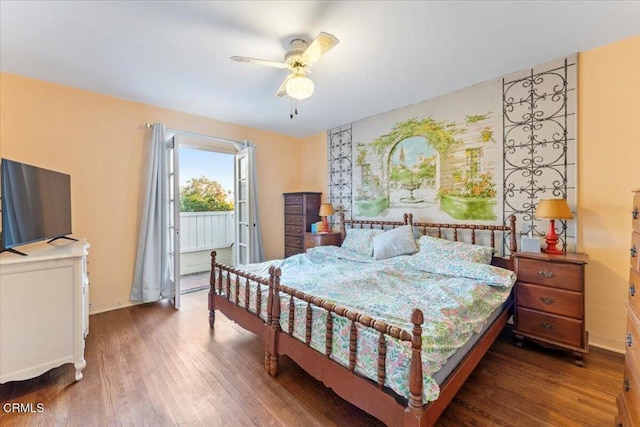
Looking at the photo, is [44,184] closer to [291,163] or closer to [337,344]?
[337,344]

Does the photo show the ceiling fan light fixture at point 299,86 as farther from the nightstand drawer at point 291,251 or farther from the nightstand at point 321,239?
the nightstand drawer at point 291,251

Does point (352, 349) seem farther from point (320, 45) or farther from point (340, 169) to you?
point (340, 169)

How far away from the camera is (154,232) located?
3482 mm

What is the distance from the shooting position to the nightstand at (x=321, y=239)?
413cm

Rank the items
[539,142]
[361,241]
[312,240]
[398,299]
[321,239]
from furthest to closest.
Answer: [312,240] → [321,239] → [361,241] → [539,142] → [398,299]

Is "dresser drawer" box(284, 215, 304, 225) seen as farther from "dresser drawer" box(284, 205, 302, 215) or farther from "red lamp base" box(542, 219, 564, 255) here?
"red lamp base" box(542, 219, 564, 255)

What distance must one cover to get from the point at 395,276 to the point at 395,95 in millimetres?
2175

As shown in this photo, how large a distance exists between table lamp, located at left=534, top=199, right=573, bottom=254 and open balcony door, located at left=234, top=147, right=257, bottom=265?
357 cm

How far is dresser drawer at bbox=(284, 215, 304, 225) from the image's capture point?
465cm

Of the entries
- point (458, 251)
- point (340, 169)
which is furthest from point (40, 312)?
point (340, 169)

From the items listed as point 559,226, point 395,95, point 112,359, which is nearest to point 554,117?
point 559,226

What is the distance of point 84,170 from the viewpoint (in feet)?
10.2

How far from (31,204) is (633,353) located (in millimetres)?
3945

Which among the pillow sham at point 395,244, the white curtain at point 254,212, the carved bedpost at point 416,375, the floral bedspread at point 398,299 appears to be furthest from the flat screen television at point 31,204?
the pillow sham at point 395,244
